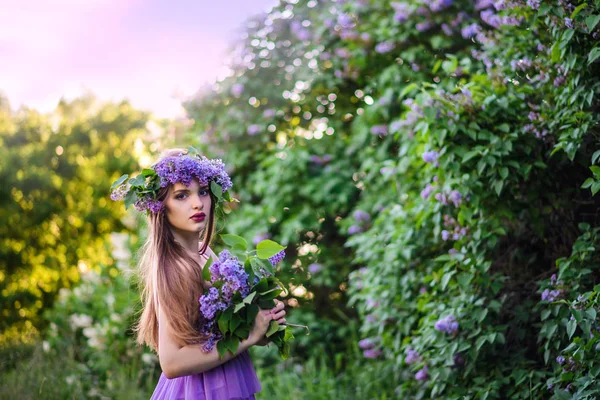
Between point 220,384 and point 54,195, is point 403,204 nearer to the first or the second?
point 220,384

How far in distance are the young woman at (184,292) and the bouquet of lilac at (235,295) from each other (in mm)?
32

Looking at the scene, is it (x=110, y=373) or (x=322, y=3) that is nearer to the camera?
(x=110, y=373)

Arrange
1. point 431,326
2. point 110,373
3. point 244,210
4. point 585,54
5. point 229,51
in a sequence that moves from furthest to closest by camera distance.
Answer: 1. point 229,51
2. point 244,210
3. point 110,373
4. point 431,326
5. point 585,54

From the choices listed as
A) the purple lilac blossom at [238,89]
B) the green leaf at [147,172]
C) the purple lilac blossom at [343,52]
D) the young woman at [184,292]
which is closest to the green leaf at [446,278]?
the young woman at [184,292]

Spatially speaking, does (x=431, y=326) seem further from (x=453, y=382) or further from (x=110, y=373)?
(x=110, y=373)

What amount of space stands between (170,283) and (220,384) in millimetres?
376

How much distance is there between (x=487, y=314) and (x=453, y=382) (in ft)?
1.26

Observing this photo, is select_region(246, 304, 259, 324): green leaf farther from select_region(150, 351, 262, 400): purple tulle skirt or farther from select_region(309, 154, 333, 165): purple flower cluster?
select_region(309, 154, 333, 165): purple flower cluster

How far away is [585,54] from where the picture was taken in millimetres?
2727

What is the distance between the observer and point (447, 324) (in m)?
3.03

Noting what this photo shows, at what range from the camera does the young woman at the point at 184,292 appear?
6.61ft

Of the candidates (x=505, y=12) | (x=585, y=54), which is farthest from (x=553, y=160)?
(x=505, y=12)

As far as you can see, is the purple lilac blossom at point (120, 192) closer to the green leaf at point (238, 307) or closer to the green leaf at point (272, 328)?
the green leaf at point (238, 307)

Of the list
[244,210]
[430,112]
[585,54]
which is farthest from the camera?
[244,210]
